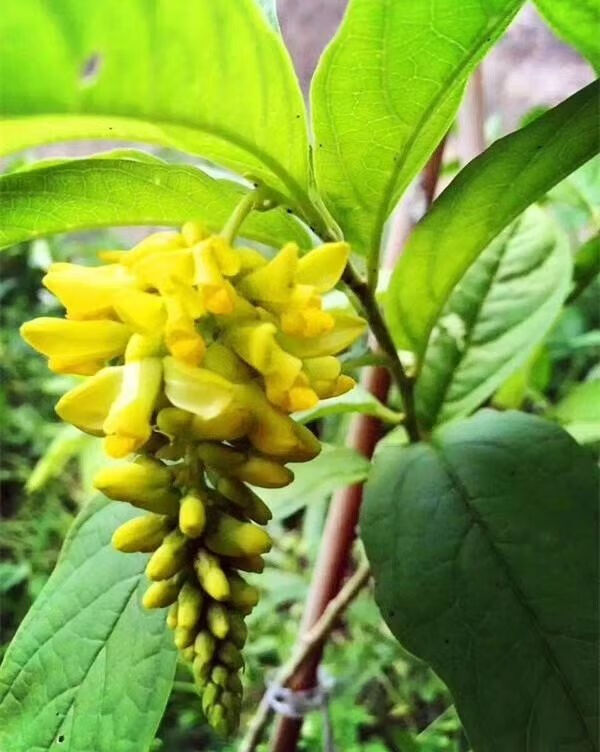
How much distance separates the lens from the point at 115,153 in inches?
14.8

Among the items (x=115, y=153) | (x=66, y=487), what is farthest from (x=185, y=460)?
(x=66, y=487)

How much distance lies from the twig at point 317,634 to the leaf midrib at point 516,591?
0.46 ft

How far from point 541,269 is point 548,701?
0.25 metres

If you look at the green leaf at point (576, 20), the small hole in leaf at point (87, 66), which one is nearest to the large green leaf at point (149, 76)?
the small hole in leaf at point (87, 66)

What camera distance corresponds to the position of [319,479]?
47 centimetres

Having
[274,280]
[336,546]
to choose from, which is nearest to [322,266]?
[274,280]

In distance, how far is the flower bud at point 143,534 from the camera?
33 cm

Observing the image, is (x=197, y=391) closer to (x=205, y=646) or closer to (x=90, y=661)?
(x=205, y=646)

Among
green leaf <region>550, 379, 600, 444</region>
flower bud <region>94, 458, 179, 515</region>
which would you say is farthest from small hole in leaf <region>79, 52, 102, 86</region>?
green leaf <region>550, 379, 600, 444</region>

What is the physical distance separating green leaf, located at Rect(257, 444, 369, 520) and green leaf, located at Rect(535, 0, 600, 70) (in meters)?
0.21

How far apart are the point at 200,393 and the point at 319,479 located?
0.57 feet

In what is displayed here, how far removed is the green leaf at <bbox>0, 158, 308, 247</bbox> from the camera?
1.17 feet

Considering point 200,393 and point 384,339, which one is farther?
point 384,339

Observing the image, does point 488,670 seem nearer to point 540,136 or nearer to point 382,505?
point 382,505
